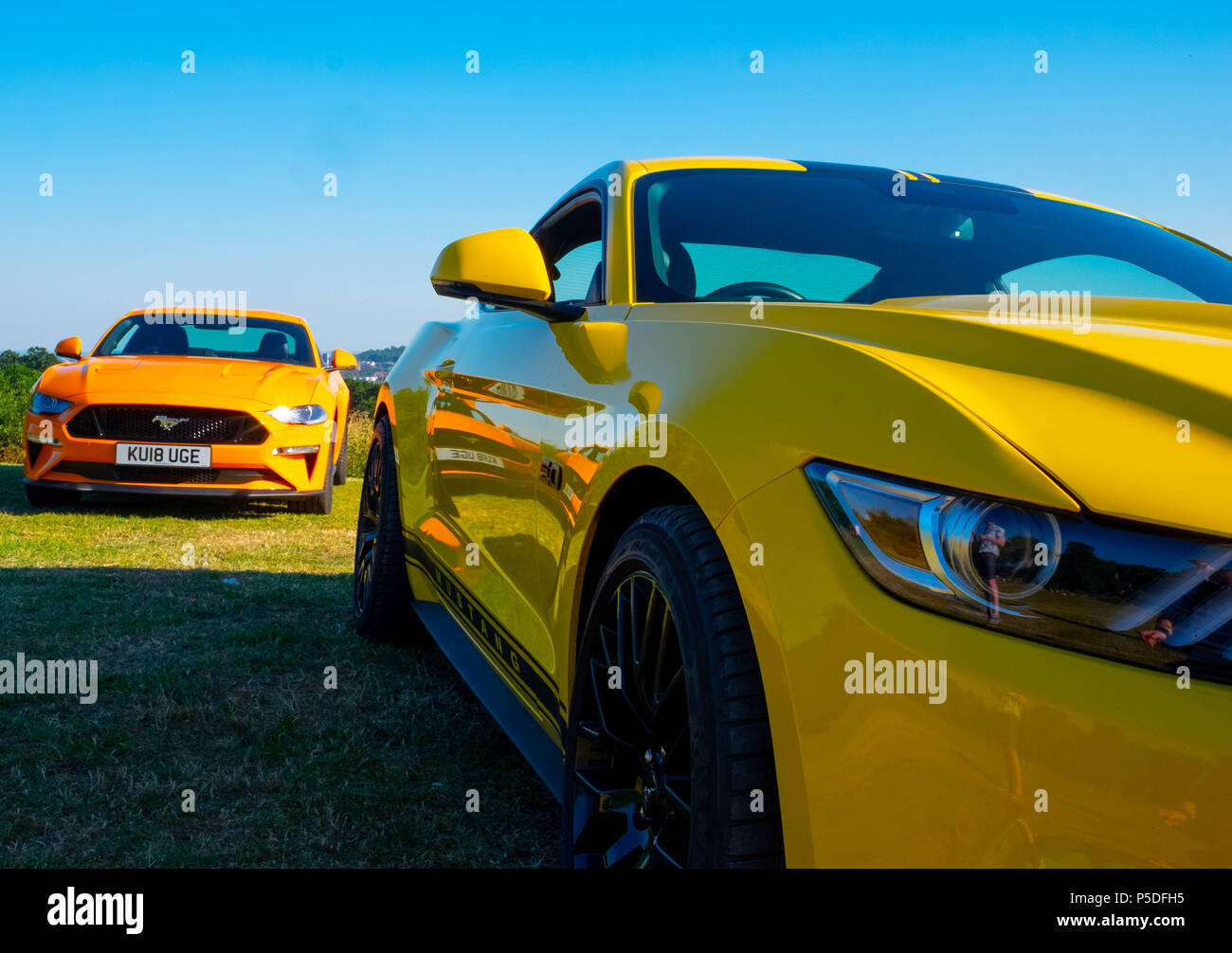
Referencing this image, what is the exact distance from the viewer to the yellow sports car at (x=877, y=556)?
1.01 meters

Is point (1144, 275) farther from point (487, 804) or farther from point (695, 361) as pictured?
point (487, 804)

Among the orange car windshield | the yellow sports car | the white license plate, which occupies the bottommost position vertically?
the white license plate

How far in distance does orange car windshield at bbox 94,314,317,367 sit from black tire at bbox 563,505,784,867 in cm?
709

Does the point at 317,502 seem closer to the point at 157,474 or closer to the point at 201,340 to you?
the point at 157,474

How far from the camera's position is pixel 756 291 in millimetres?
2328

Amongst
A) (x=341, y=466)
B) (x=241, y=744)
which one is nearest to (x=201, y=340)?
(x=341, y=466)

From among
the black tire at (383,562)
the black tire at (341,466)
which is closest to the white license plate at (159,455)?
the black tire at (341,466)

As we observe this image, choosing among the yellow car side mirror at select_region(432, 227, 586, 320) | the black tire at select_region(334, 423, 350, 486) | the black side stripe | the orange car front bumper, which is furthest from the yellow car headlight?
the black tire at select_region(334, 423, 350, 486)

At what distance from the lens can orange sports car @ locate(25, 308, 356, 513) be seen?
722 cm

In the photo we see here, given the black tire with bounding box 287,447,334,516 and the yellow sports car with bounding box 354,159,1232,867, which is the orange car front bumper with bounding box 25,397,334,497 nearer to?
the black tire with bounding box 287,447,334,516

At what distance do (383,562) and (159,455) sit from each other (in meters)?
4.06

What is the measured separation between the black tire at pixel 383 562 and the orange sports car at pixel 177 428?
344cm

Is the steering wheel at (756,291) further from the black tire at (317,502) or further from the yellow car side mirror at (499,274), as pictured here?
the black tire at (317,502)

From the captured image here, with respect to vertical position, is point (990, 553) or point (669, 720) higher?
point (990, 553)
